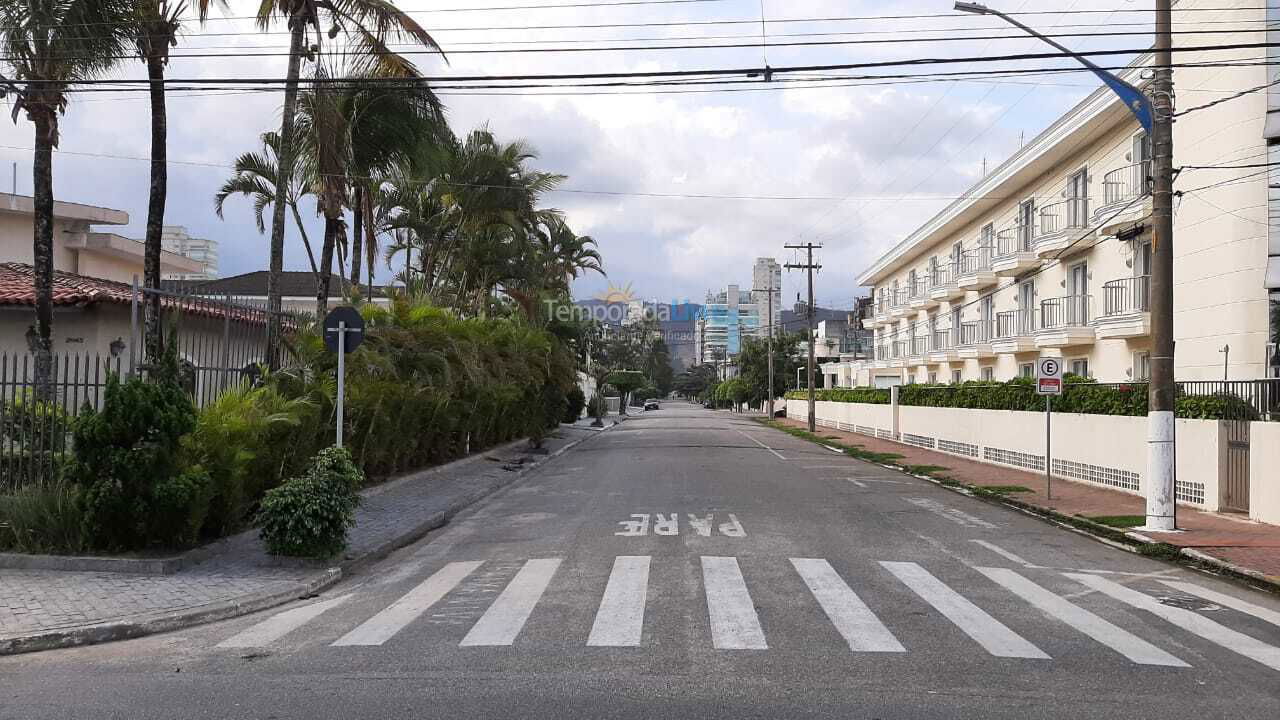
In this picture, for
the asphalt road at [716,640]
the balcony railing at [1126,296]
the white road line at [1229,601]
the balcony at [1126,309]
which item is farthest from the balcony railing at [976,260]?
the white road line at [1229,601]

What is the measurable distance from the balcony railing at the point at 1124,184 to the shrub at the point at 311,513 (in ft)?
74.7

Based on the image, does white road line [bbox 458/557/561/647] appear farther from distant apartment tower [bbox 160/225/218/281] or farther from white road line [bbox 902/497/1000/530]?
distant apartment tower [bbox 160/225/218/281]

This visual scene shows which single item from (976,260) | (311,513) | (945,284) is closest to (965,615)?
(311,513)

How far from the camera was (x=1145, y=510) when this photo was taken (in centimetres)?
1661

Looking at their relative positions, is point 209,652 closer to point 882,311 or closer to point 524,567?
point 524,567

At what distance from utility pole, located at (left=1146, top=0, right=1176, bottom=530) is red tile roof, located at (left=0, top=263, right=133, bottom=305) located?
49.8 feet

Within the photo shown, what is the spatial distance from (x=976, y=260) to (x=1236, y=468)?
2808cm

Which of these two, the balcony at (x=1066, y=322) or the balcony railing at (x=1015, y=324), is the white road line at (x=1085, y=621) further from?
the balcony railing at (x=1015, y=324)

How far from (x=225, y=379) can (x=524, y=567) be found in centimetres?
581

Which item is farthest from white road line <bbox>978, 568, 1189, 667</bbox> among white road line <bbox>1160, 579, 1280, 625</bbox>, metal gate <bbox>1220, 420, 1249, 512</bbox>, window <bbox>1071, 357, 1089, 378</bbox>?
window <bbox>1071, 357, 1089, 378</bbox>

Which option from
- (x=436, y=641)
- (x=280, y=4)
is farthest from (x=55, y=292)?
(x=436, y=641)

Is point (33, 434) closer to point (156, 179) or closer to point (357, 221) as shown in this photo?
point (156, 179)

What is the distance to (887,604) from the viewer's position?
918 cm

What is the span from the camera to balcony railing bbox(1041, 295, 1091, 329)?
31266 millimetres
